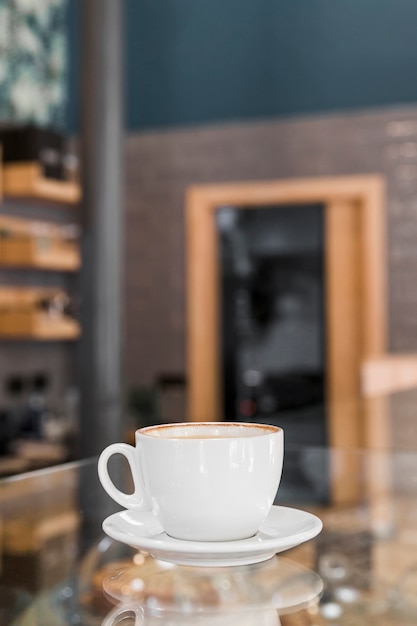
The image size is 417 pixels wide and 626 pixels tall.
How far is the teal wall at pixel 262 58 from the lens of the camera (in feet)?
16.9

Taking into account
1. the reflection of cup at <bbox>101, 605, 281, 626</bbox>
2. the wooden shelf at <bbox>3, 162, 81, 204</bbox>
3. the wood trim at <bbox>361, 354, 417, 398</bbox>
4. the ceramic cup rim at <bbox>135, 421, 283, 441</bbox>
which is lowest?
the wood trim at <bbox>361, 354, 417, 398</bbox>

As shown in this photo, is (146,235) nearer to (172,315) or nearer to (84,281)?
(172,315)

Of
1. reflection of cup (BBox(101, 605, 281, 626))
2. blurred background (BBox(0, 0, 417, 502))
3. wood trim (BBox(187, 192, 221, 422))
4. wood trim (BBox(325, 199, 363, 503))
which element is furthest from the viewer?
wood trim (BBox(187, 192, 221, 422))

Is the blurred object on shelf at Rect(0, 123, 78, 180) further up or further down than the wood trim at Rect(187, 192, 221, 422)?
further up

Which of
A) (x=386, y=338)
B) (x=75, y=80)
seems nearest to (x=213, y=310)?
(x=386, y=338)

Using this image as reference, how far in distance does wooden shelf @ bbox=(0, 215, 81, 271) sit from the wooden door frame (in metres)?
0.77

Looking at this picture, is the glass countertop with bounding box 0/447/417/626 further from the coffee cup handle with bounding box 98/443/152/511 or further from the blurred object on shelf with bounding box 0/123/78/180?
the blurred object on shelf with bounding box 0/123/78/180

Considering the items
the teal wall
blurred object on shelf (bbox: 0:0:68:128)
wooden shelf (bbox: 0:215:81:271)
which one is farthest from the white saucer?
blurred object on shelf (bbox: 0:0:68:128)

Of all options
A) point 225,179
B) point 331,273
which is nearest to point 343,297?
point 331,273

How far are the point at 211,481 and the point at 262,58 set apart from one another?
525cm

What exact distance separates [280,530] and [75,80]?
587cm

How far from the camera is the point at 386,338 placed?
505 cm

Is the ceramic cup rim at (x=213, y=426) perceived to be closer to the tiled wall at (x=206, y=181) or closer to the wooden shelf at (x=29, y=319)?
the wooden shelf at (x=29, y=319)

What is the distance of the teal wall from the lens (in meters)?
5.15
